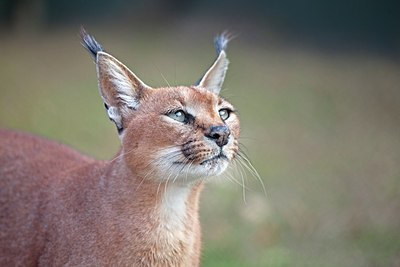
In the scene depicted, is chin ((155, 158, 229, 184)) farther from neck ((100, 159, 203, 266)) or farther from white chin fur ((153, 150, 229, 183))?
neck ((100, 159, 203, 266))

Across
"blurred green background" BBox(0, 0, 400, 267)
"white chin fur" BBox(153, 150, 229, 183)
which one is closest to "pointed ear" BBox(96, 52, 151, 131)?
"white chin fur" BBox(153, 150, 229, 183)

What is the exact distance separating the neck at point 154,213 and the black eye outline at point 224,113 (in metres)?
0.47

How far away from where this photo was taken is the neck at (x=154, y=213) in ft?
15.9

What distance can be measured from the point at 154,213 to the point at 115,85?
0.85 meters

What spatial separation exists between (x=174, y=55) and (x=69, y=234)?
10844mm

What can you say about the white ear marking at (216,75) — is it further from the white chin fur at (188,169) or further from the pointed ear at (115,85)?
the white chin fur at (188,169)

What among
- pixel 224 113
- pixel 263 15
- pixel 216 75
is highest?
pixel 263 15

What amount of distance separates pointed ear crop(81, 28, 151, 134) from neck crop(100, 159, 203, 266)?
322 mm

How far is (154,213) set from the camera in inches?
192

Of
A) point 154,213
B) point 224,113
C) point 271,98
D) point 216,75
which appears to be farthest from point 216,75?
point 271,98

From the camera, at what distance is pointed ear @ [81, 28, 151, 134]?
489cm

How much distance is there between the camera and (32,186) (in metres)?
5.57

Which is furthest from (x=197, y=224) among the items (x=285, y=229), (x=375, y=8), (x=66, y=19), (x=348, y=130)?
(x=66, y=19)

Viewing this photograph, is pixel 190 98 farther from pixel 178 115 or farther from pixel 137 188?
pixel 137 188
